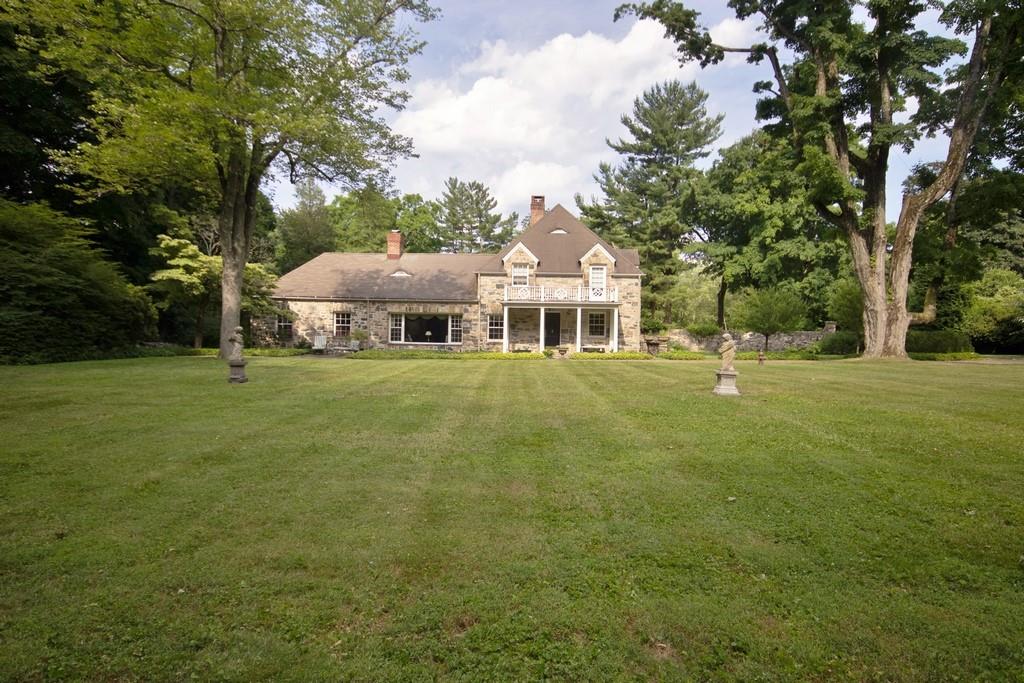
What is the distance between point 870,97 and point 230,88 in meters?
22.8

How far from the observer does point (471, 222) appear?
50.2m

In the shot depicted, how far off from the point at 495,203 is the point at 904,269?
125 ft

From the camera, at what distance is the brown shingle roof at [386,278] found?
26.6 meters

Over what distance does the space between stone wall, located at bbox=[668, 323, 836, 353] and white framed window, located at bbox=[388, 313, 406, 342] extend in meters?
15.0

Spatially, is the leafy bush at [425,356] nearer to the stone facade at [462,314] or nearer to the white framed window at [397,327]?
the stone facade at [462,314]

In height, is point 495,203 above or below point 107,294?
above

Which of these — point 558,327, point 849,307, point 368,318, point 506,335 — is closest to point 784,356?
point 849,307

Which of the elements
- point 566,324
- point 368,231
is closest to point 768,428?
point 566,324

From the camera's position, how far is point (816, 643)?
2461 millimetres

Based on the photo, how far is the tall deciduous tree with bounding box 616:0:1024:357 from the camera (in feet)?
56.4

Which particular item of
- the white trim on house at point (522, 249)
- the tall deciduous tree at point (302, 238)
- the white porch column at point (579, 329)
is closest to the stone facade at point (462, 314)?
the white porch column at point (579, 329)

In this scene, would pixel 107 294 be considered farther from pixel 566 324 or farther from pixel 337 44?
pixel 566 324

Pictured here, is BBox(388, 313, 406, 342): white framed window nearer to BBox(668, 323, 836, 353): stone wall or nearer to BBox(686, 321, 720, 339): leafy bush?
BBox(668, 323, 836, 353): stone wall

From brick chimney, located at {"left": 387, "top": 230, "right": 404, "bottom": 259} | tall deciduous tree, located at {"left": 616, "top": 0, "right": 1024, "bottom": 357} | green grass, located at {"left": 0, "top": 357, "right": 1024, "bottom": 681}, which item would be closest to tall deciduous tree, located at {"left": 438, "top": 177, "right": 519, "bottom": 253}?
brick chimney, located at {"left": 387, "top": 230, "right": 404, "bottom": 259}
